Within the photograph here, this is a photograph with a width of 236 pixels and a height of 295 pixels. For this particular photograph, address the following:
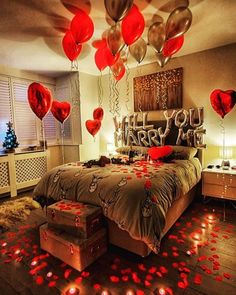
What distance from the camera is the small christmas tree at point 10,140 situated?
11.5ft

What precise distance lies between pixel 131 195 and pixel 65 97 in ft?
11.1

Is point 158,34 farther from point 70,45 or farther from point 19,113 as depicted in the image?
point 19,113

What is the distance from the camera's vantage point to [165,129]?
11.4 feet

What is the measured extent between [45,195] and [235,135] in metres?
2.87

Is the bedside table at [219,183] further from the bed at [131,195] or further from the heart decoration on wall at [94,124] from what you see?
the heart decoration on wall at [94,124]

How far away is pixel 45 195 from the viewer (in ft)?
7.80

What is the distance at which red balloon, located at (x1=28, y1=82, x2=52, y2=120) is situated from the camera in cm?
241

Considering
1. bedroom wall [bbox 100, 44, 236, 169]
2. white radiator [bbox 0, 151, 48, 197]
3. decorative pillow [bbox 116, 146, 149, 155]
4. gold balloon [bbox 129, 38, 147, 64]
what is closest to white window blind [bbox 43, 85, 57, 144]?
white radiator [bbox 0, 151, 48, 197]

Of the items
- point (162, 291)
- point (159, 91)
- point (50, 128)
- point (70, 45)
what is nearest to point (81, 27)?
point (70, 45)

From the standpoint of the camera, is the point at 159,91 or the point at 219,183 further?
the point at 159,91

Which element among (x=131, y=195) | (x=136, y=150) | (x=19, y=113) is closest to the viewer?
(x=131, y=195)

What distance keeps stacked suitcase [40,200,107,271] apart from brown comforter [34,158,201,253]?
0.16m

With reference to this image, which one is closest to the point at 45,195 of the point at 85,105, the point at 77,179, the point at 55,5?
the point at 77,179

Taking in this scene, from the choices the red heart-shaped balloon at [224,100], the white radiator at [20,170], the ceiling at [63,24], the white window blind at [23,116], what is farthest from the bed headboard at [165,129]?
the white window blind at [23,116]
